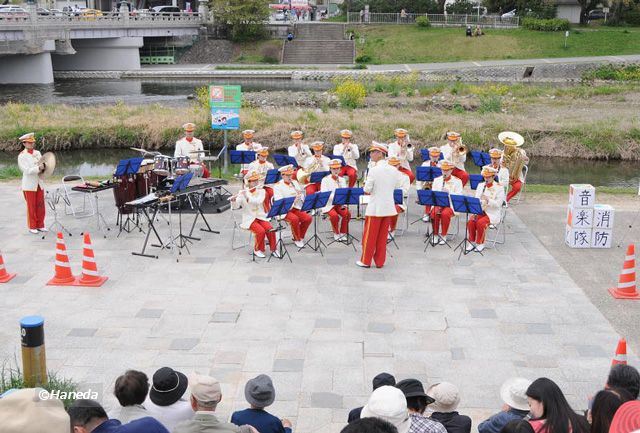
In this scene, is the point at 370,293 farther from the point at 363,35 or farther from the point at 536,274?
the point at 363,35

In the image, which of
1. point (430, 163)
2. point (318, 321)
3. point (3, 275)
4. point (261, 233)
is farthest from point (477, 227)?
point (3, 275)

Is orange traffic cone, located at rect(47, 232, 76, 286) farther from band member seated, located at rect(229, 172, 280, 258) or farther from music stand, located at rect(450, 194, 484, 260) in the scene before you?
music stand, located at rect(450, 194, 484, 260)

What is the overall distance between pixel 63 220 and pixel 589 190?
1044 centimetres

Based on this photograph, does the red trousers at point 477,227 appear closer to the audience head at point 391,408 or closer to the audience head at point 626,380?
the audience head at point 626,380

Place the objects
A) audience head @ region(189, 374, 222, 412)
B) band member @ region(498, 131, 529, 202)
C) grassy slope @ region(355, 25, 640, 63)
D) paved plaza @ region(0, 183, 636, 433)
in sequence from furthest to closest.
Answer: grassy slope @ region(355, 25, 640, 63) → band member @ region(498, 131, 529, 202) → paved plaza @ region(0, 183, 636, 433) → audience head @ region(189, 374, 222, 412)

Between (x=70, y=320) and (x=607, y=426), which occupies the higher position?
(x=607, y=426)

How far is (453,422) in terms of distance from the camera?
6.22 metres

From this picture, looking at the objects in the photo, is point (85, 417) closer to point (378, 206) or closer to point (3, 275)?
point (3, 275)

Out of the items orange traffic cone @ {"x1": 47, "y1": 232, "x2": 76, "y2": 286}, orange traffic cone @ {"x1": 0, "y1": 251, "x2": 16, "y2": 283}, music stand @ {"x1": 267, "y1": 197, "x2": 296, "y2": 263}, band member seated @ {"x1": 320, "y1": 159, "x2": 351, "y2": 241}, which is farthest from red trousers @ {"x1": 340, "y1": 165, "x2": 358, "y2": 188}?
orange traffic cone @ {"x1": 0, "y1": 251, "x2": 16, "y2": 283}

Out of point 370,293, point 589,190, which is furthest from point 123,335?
point 589,190

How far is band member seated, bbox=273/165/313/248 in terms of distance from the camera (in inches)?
532

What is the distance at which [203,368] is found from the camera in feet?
29.7

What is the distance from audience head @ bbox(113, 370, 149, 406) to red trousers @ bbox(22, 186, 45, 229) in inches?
369

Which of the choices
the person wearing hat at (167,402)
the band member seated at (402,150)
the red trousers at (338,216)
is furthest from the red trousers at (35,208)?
the person wearing hat at (167,402)
